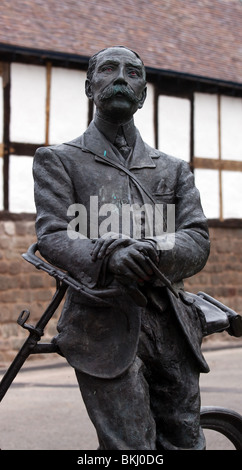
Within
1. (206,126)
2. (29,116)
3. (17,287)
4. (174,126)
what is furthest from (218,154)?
(17,287)

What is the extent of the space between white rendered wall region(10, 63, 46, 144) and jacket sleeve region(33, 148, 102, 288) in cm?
831

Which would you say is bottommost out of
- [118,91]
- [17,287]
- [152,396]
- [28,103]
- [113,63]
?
[17,287]

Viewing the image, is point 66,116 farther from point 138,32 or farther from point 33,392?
point 33,392

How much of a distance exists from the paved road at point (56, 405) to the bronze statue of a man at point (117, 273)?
8.74ft

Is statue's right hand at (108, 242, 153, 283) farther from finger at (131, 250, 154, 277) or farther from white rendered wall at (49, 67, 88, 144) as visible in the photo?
white rendered wall at (49, 67, 88, 144)

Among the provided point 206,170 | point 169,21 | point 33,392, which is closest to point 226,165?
point 206,170

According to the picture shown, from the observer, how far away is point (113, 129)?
9.53 feet

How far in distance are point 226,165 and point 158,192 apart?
1058cm

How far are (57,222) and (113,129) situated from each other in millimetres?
454

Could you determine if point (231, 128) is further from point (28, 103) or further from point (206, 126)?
point (28, 103)

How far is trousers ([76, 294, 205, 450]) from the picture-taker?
2.62m

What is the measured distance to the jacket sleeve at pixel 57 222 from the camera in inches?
103

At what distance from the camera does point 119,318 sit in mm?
2680

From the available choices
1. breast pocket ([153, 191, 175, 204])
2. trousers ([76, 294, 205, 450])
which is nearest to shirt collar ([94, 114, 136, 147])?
breast pocket ([153, 191, 175, 204])
